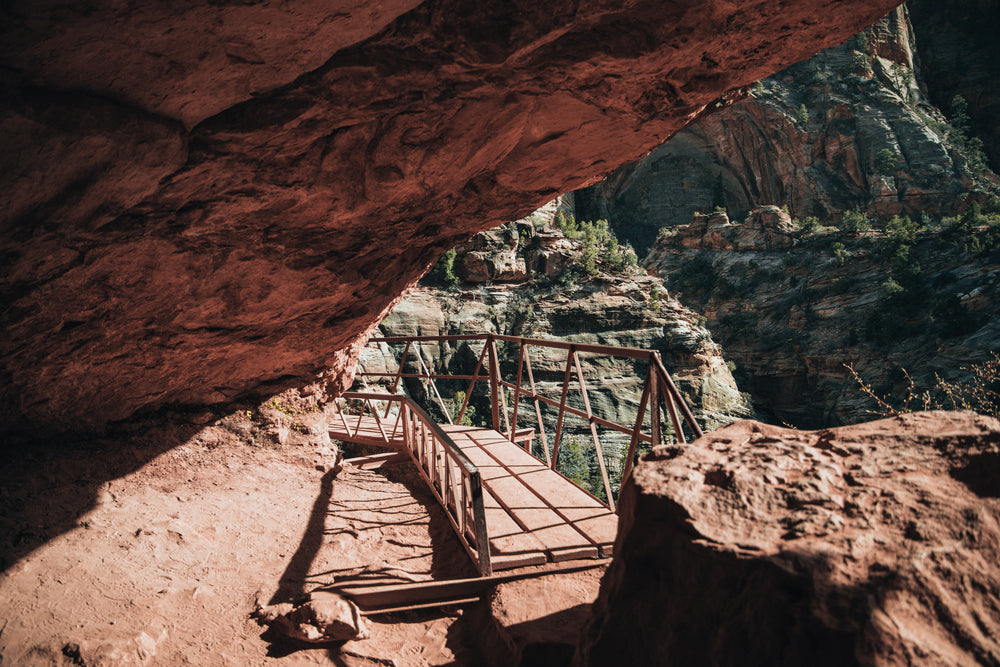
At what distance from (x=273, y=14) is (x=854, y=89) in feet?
122

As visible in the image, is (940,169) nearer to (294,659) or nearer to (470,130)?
(470,130)

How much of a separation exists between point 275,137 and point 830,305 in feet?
91.3

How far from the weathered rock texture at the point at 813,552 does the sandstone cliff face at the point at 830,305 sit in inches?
758

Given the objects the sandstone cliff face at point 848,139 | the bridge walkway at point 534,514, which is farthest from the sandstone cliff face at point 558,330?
the bridge walkway at point 534,514

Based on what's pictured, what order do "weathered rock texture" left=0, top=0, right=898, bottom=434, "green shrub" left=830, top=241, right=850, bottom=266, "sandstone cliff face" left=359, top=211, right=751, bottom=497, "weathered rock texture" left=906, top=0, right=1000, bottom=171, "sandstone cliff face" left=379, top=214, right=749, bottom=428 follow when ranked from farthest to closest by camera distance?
1. "weathered rock texture" left=906, top=0, right=1000, bottom=171
2. "green shrub" left=830, top=241, right=850, bottom=266
3. "sandstone cliff face" left=379, top=214, right=749, bottom=428
4. "sandstone cliff face" left=359, top=211, right=751, bottom=497
5. "weathered rock texture" left=0, top=0, right=898, bottom=434

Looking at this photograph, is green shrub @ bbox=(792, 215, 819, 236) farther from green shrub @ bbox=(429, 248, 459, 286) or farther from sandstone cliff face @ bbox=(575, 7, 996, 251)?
green shrub @ bbox=(429, 248, 459, 286)

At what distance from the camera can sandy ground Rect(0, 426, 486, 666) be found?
2.90 meters

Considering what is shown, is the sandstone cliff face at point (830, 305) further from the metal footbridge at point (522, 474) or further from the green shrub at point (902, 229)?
the metal footbridge at point (522, 474)

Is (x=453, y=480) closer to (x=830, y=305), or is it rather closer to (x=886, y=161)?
(x=830, y=305)

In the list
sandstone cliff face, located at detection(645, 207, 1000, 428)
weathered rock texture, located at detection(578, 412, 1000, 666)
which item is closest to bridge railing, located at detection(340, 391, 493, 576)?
weathered rock texture, located at detection(578, 412, 1000, 666)

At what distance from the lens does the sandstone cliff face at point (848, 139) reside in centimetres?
2697

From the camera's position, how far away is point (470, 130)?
10.0 ft

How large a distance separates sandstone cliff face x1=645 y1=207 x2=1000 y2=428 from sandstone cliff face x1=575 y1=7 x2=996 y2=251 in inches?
155

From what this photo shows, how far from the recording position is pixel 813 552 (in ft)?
4.65
